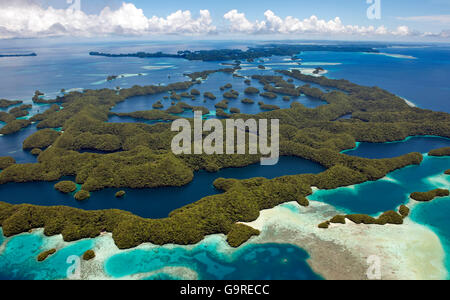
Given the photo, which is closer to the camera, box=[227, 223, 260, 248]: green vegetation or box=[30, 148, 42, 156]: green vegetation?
box=[227, 223, 260, 248]: green vegetation

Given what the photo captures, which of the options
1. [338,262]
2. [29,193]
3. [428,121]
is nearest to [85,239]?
[29,193]

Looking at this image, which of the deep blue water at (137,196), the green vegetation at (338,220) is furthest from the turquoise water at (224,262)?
the deep blue water at (137,196)

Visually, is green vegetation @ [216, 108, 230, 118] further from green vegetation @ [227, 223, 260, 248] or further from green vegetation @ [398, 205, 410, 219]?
green vegetation @ [398, 205, 410, 219]

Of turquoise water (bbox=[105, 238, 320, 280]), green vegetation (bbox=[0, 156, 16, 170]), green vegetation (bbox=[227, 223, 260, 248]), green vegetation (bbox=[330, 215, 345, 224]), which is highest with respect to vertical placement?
green vegetation (bbox=[0, 156, 16, 170])

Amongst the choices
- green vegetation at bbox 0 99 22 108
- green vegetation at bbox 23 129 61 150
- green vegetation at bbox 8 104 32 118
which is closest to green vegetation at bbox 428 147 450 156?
green vegetation at bbox 23 129 61 150

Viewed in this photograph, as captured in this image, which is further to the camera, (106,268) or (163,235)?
(163,235)
